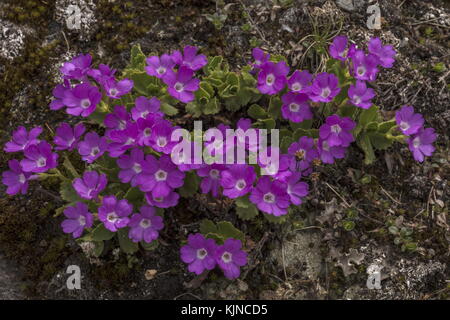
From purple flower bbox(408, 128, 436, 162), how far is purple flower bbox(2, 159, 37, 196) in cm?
284

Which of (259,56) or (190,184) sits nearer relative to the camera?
(190,184)

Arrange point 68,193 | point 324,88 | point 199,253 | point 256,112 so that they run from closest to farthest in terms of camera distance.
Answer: point 199,253, point 68,193, point 324,88, point 256,112

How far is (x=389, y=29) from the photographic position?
14.9 ft

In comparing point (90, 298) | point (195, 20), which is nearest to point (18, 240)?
point (90, 298)

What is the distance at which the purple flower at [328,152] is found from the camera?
12.2 feet

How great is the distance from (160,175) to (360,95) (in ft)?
5.33

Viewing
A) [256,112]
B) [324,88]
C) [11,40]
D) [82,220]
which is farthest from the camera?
[11,40]

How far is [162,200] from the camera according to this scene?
3354 millimetres

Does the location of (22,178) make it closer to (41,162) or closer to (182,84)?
(41,162)

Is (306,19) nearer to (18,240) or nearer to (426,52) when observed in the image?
(426,52)

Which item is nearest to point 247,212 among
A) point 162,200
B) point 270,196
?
point 270,196

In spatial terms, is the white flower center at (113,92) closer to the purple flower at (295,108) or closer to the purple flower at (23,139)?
the purple flower at (23,139)

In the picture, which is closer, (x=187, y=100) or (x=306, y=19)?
(x=187, y=100)

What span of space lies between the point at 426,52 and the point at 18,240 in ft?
12.9
